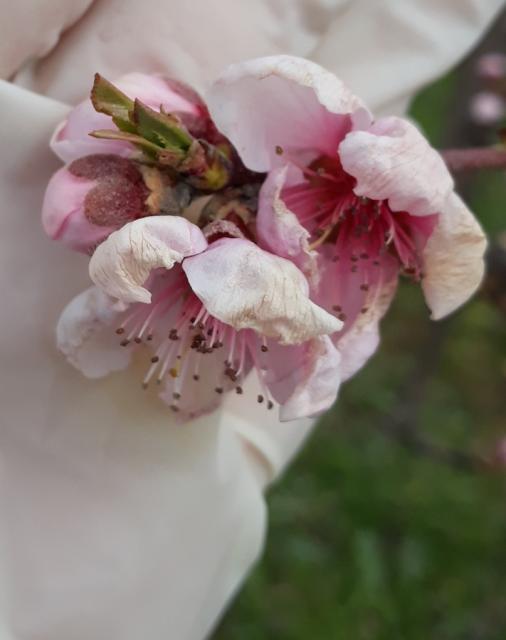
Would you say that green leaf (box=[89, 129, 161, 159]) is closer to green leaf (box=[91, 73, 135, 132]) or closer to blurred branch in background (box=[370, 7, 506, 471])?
green leaf (box=[91, 73, 135, 132])

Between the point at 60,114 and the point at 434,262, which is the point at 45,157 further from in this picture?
the point at 434,262

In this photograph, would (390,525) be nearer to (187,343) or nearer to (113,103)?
(187,343)

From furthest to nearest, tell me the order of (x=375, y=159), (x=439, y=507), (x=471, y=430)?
(x=471, y=430), (x=439, y=507), (x=375, y=159)

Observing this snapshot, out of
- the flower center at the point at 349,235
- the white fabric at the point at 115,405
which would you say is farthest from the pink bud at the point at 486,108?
the flower center at the point at 349,235

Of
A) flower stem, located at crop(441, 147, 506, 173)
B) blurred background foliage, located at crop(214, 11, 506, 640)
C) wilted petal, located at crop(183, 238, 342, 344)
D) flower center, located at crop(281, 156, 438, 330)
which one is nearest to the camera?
wilted petal, located at crop(183, 238, 342, 344)

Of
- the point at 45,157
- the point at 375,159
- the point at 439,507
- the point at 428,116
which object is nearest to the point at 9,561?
the point at 45,157

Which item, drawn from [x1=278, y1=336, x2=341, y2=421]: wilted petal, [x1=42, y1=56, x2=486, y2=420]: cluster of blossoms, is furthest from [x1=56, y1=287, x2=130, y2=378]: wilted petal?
[x1=278, y1=336, x2=341, y2=421]: wilted petal
